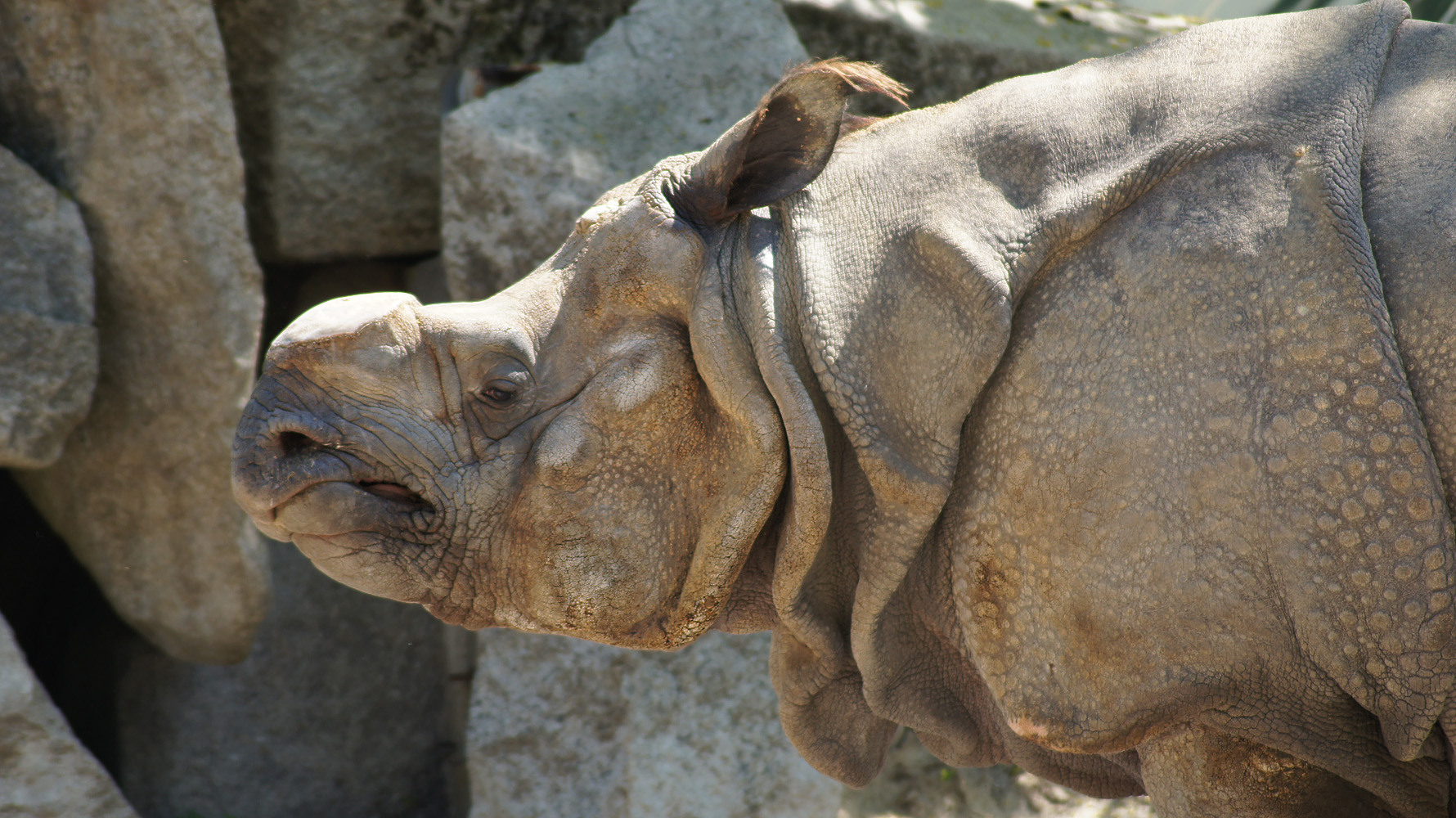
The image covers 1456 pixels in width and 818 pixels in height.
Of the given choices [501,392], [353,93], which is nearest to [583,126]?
[353,93]

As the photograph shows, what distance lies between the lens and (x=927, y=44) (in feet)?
18.0

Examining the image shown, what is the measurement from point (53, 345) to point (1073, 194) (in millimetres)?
3865

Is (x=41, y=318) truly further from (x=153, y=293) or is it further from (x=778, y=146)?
(x=778, y=146)

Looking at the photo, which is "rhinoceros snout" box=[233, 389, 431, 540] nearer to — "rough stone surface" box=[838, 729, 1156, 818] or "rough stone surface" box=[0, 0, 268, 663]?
"rough stone surface" box=[0, 0, 268, 663]

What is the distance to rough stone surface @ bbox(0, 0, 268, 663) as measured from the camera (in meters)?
4.52

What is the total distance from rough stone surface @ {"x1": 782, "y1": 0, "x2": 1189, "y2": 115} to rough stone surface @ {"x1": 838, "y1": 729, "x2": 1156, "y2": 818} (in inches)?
118

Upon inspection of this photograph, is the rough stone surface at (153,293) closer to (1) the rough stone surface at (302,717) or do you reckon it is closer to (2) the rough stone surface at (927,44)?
(1) the rough stone surface at (302,717)

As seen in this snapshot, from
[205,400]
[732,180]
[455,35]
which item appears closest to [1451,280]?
[732,180]

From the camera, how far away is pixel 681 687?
454cm

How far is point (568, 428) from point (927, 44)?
12.7ft

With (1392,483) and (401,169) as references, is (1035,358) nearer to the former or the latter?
(1392,483)

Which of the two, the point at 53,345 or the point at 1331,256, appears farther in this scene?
the point at 53,345

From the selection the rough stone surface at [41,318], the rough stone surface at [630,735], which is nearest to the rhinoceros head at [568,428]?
the rough stone surface at [630,735]

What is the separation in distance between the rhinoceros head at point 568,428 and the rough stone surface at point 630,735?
226cm
